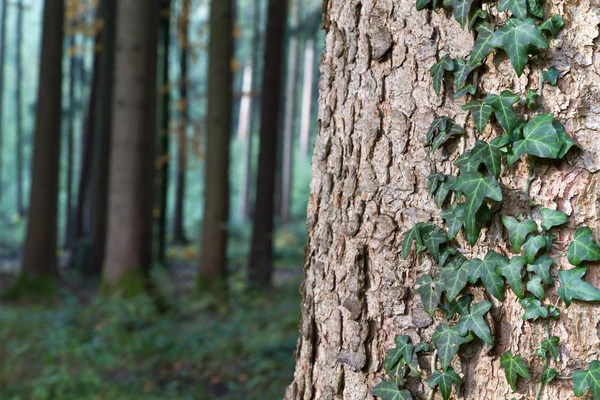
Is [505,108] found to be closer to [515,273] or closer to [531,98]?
[531,98]

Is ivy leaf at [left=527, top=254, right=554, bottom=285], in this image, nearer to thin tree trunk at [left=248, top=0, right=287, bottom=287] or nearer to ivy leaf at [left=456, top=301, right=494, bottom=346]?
ivy leaf at [left=456, top=301, right=494, bottom=346]

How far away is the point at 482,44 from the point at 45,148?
31.2 ft

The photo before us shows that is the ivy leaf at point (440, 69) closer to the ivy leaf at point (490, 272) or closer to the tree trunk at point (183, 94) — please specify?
the ivy leaf at point (490, 272)

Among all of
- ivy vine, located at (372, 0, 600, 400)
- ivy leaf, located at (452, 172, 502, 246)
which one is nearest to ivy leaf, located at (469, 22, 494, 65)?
ivy vine, located at (372, 0, 600, 400)

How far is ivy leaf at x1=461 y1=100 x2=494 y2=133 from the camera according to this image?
1.54m

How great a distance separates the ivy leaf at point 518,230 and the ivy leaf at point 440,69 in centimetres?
40

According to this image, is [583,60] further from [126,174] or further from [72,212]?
[72,212]

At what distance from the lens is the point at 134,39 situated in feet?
25.4

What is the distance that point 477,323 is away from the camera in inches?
61.6

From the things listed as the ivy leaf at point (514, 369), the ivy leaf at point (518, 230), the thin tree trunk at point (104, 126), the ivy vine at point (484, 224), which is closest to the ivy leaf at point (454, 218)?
the ivy vine at point (484, 224)

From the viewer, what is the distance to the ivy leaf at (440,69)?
1.60 metres

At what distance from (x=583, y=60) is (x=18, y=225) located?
30134mm

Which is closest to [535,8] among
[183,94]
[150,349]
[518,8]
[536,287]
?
[518,8]

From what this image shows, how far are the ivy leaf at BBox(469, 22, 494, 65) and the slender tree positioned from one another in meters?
9.44
